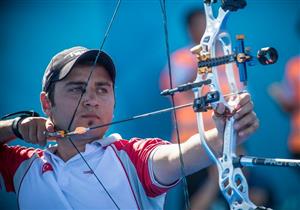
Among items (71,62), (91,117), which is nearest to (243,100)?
(91,117)

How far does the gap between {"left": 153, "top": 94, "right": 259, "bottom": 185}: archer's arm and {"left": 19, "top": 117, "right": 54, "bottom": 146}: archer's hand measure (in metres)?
0.44

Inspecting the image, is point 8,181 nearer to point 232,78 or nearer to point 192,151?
point 192,151

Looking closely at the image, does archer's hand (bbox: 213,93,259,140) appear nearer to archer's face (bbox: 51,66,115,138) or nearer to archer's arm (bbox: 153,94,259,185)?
archer's arm (bbox: 153,94,259,185)

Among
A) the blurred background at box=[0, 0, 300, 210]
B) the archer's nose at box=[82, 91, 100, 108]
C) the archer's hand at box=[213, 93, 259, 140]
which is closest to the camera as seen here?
the archer's hand at box=[213, 93, 259, 140]

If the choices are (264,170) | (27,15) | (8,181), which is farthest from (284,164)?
(27,15)

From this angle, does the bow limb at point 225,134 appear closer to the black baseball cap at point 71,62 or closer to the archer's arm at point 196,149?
the archer's arm at point 196,149

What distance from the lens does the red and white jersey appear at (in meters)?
1.50

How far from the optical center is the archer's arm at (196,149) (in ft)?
3.97

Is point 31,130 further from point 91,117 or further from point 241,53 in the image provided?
point 241,53

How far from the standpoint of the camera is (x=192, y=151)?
1.35 m

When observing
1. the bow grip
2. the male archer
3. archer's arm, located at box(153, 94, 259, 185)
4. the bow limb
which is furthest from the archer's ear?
the bow grip

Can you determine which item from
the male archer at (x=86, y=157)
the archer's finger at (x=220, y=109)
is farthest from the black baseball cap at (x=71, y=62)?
the archer's finger at (x=220, y=109)

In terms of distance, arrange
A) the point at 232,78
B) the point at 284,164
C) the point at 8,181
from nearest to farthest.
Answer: the point at 284,164 → the point at 232,78 → the point at 8,181

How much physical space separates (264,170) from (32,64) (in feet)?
4.59
